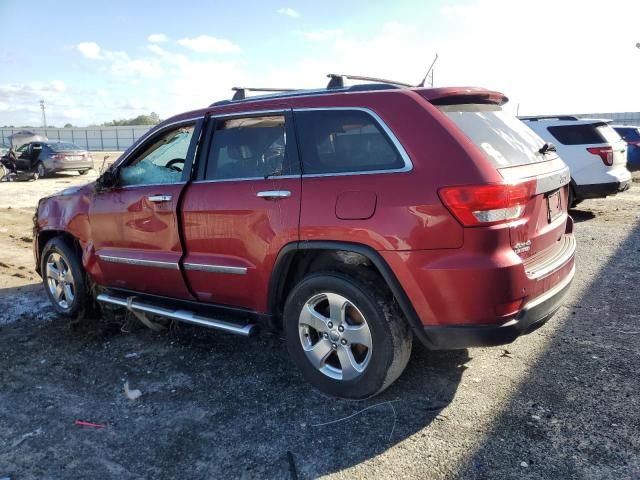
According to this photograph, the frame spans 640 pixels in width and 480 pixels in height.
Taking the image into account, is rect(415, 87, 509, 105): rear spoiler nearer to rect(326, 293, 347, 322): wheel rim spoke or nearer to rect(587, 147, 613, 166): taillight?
rect(326, 293, 347, 322): wheel rim spoke

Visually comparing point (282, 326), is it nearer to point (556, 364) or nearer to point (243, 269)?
point (243, 269)

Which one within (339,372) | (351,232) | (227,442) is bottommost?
(227,442)

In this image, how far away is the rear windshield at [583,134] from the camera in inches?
357

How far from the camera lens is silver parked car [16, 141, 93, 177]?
2055 cm

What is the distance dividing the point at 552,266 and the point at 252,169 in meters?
2.04

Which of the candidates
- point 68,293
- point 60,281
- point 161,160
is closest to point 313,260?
point 161,160

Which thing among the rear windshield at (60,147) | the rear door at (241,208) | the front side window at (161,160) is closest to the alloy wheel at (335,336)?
the rear door at (241,208)

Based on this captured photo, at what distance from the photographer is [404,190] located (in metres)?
2.93

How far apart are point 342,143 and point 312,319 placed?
3.71 feet

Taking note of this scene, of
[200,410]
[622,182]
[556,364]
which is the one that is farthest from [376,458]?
[622,182]

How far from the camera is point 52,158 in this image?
2048cm

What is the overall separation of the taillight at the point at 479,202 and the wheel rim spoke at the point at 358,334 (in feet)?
2.92

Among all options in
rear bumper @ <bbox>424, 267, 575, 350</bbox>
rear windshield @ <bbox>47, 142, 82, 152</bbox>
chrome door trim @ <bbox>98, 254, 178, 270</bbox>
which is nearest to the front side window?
chrome door trim @ <bbox>98, 254, 178, 270</bbox>

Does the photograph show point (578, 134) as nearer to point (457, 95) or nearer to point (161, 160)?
point (457, 95)
